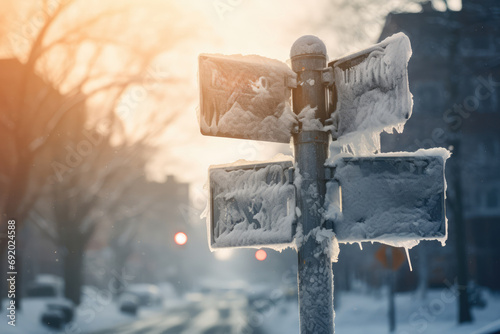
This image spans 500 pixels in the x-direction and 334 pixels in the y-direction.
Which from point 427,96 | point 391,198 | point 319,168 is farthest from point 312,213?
point 427,96

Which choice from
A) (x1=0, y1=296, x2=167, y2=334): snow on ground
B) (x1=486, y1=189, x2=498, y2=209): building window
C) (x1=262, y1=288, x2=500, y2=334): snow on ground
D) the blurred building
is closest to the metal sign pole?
(x1=262, y1=288, x2=500, y2=334): snow on ground

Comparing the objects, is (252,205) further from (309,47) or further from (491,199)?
(491,199)

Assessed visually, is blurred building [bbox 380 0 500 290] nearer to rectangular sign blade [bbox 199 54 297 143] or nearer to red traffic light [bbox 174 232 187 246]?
red traffic light [bbox 174 232 187 246]

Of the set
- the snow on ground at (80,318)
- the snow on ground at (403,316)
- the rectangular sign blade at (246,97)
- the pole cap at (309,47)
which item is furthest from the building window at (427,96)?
the rectangular sign blade at (246,97)

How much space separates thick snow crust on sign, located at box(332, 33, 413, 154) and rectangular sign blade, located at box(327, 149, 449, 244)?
14cm

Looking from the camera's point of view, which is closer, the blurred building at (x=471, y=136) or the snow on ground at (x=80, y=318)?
the snow on ground at (x=80, y=318)

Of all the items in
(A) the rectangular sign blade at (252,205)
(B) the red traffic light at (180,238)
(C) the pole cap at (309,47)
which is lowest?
(B) the red traffic light at (180,238)

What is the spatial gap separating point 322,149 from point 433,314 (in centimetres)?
2200

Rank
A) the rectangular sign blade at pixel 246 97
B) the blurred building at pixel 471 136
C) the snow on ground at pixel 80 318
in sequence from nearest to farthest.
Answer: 1. the rectangular sign blade at pixel 246 97
2. the snow on ground at pixel 80 318
3. the blurred building at pixel 471 136

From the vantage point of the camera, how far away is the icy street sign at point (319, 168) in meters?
2.35

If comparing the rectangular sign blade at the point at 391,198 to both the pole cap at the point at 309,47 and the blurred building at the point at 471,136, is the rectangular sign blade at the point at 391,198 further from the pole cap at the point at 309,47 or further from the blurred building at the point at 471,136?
the blurred building at the point at 471,136

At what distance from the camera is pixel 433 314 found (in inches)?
874

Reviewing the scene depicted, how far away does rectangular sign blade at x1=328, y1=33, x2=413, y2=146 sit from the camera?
7.13ft

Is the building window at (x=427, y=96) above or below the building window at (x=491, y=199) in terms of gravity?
above
